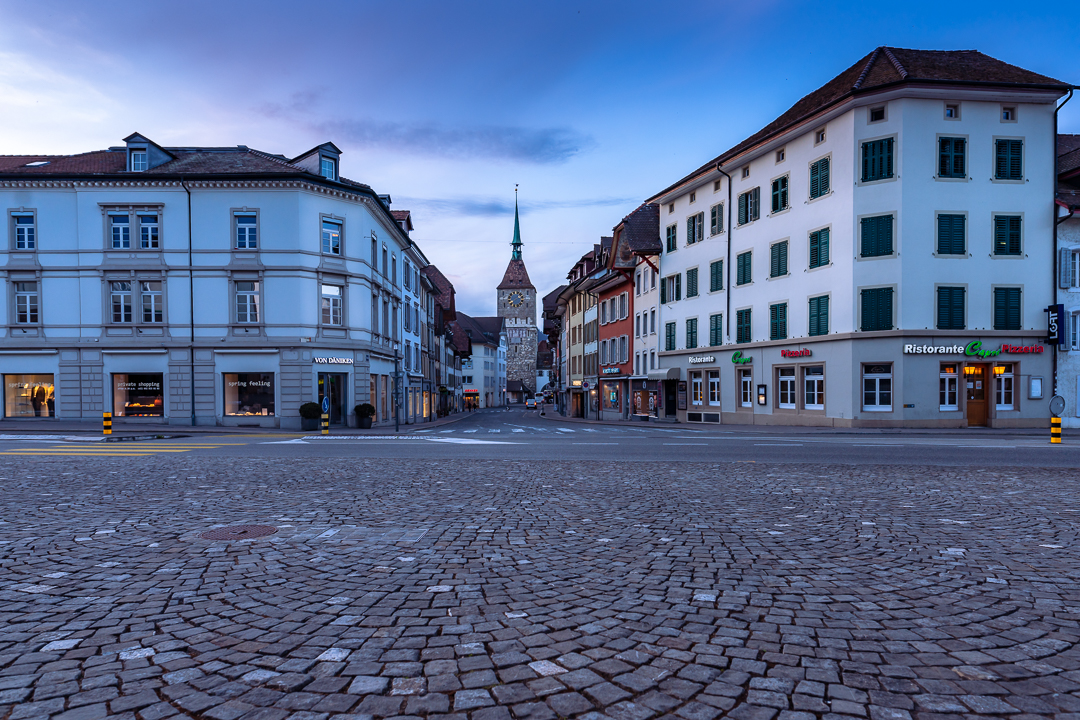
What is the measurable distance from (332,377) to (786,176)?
907 inches

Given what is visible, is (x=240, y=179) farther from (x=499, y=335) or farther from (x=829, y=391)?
(x=499, y=335)

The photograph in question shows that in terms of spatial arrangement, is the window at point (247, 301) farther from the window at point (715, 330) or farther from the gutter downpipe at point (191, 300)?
the window at point (715, 330)

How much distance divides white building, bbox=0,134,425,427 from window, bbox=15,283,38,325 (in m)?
0.06

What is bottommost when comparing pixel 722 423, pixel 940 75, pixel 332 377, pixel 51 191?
pixel 722 423

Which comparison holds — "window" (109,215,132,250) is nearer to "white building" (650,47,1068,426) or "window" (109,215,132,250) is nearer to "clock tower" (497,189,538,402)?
"white building" (650,47,1068,426)

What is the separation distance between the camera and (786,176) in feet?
98.8

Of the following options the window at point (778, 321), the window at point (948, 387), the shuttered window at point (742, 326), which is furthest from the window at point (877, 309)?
the shuttered window at point (742, 326)

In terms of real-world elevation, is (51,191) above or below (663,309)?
above

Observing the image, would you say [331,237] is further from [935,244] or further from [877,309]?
[935,244]

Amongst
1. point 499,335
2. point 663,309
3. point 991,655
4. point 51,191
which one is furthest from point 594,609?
point 499,335

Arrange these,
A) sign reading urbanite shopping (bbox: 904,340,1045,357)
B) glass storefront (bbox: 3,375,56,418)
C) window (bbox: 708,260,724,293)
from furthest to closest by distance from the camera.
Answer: window (bbox: 708,260,724,293) → glass storefront (bbox: 3,375,56,418) → sign reading urbanite shopping (bbox: 904,340,1045,357)

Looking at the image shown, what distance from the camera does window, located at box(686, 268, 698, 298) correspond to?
121 feet

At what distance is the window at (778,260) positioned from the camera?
30.1 metres

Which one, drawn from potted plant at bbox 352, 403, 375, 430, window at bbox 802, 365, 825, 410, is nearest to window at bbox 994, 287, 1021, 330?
window at bbox 802, 365, 825, 410
